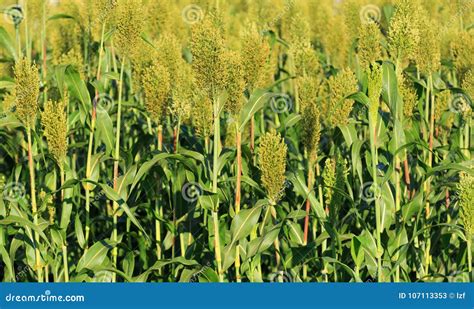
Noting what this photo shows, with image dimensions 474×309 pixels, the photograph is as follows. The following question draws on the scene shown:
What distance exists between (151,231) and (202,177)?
112 centimetres

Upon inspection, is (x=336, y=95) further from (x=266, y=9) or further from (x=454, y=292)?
(x=266, y=9)

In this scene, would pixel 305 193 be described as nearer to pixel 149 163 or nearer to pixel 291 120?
pixel 291 120

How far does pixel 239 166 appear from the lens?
6059mm

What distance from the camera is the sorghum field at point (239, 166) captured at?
5.85 metres

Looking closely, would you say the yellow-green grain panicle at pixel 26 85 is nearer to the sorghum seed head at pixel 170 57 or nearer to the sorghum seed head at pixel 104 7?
the sorghum seed head at pixel 104 7

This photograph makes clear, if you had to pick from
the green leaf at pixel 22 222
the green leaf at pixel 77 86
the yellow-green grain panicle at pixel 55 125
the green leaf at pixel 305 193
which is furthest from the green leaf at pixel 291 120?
the green leaf at pixel 22 222

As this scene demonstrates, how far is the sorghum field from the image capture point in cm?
585

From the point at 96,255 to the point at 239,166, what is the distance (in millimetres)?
1284

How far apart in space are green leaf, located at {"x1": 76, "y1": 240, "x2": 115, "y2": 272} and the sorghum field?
1 centimetres

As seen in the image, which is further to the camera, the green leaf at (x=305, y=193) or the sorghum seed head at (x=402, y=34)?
the green leaf at (x=305, y=193)

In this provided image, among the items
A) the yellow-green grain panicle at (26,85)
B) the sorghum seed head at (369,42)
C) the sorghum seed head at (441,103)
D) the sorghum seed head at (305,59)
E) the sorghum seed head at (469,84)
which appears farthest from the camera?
the sorghum seed head at (305,59)

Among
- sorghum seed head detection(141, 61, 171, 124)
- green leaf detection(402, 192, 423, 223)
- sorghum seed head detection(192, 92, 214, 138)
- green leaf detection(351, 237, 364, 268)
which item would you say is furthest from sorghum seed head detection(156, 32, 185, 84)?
green leaf detection(402, 192, 423, 223)

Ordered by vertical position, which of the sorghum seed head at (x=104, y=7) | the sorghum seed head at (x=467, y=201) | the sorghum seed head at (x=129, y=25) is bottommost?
the sorghum seed head at (x=467, y=201)

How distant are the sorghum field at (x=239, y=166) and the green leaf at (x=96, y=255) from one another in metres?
0.01
